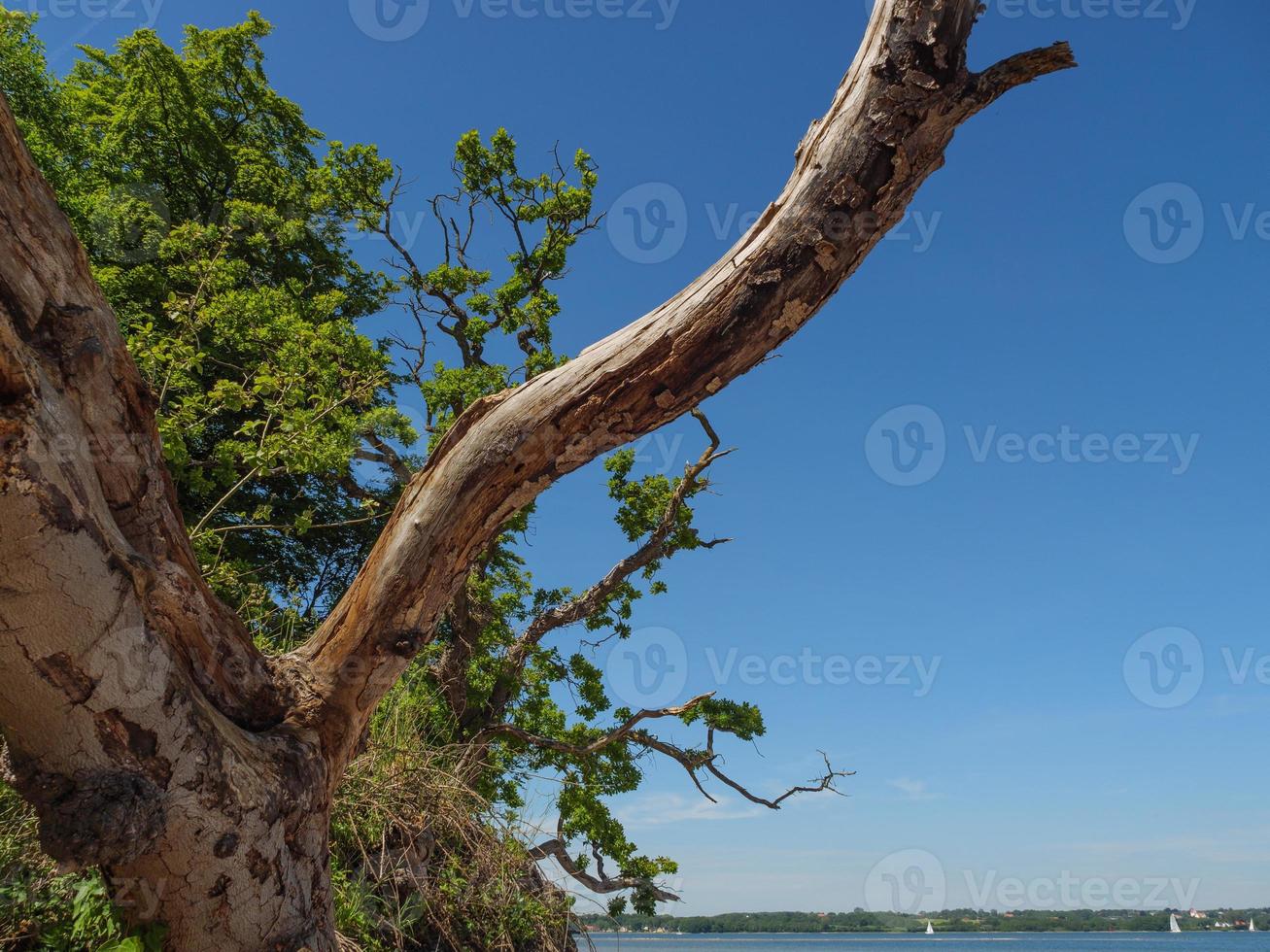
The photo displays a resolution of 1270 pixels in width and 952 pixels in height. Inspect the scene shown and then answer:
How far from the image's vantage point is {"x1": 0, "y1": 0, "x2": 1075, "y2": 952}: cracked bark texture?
241 cm

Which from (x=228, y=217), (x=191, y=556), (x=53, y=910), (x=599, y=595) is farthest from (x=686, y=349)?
(x=228, y=217)

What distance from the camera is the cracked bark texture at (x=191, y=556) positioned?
2410mm

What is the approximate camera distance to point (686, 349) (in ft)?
9.80

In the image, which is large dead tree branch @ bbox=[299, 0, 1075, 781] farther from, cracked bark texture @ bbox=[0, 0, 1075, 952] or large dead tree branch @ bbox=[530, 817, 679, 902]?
large dead tree branch @ bbox=[530, 817, 679, 902]

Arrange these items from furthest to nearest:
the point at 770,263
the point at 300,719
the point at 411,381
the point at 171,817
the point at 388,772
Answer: the point at 411,381 → the point at 388,772 → the point at 300,719 → the point at 770,263 → the point at 171,817

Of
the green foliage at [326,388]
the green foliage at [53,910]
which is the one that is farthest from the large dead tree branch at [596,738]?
the green foliage at [53,910]

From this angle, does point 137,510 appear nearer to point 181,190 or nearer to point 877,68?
point 877,68

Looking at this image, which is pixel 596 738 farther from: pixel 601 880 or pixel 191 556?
pixel 191 556

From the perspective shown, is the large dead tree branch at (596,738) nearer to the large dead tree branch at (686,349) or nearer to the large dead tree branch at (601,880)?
the large dead tree branch at (601,880)

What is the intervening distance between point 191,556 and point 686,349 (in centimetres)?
199

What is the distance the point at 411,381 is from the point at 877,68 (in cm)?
1109

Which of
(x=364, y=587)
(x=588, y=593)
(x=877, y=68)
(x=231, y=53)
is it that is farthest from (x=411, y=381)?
(x=877, y=68)

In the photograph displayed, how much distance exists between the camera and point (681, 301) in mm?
3039

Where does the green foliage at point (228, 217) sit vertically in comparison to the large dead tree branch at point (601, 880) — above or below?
above
